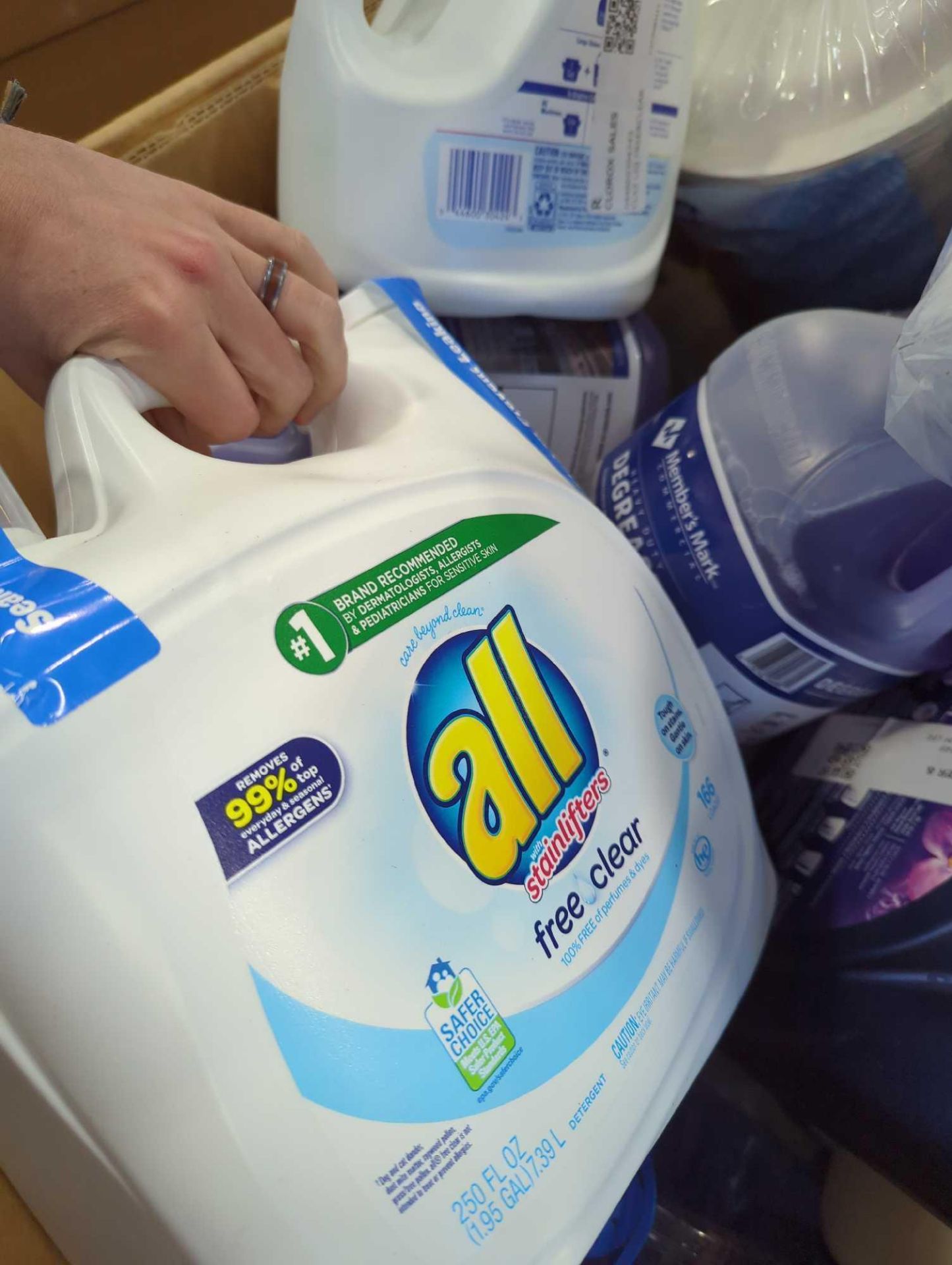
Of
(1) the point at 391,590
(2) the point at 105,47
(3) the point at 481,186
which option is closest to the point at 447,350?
(3) the point at 481,186

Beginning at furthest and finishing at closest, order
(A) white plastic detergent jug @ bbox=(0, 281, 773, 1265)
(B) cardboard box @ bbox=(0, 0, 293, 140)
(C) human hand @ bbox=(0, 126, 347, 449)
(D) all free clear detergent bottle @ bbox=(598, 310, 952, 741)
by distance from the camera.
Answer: (B) cardboard box @ bbox=(0, 0, 293, 140) < (D) all free clear detergent bottle @ bbox=(598, 310, 952, 741) < (C) human hand @ bbox=(0, 126, 347, 449) < (A) white plastic detergent jug @ bbox=(0, 281, 773, 1265)

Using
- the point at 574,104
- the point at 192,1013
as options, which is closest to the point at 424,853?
the point at 192,1013

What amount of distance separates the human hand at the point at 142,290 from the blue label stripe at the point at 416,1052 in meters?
0.29

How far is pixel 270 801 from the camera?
12.6 inches

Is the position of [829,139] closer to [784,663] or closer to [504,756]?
[784,663]

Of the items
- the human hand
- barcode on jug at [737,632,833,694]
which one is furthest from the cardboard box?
barcode on jug at [737,632,833,694]

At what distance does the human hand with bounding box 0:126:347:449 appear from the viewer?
0.40 metres

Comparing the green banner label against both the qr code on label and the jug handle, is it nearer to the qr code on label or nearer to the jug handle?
the jug handle

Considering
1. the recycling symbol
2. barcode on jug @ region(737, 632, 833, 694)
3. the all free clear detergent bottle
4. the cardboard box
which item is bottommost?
barcode on jug @ region(737, 632, 833, 694)

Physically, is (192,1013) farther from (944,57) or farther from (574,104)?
Answer: (944,57)

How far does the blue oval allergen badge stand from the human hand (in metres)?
0.20

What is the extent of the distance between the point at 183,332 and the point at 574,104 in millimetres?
339

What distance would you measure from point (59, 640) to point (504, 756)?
7.4 inches

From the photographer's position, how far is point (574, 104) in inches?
22.6
